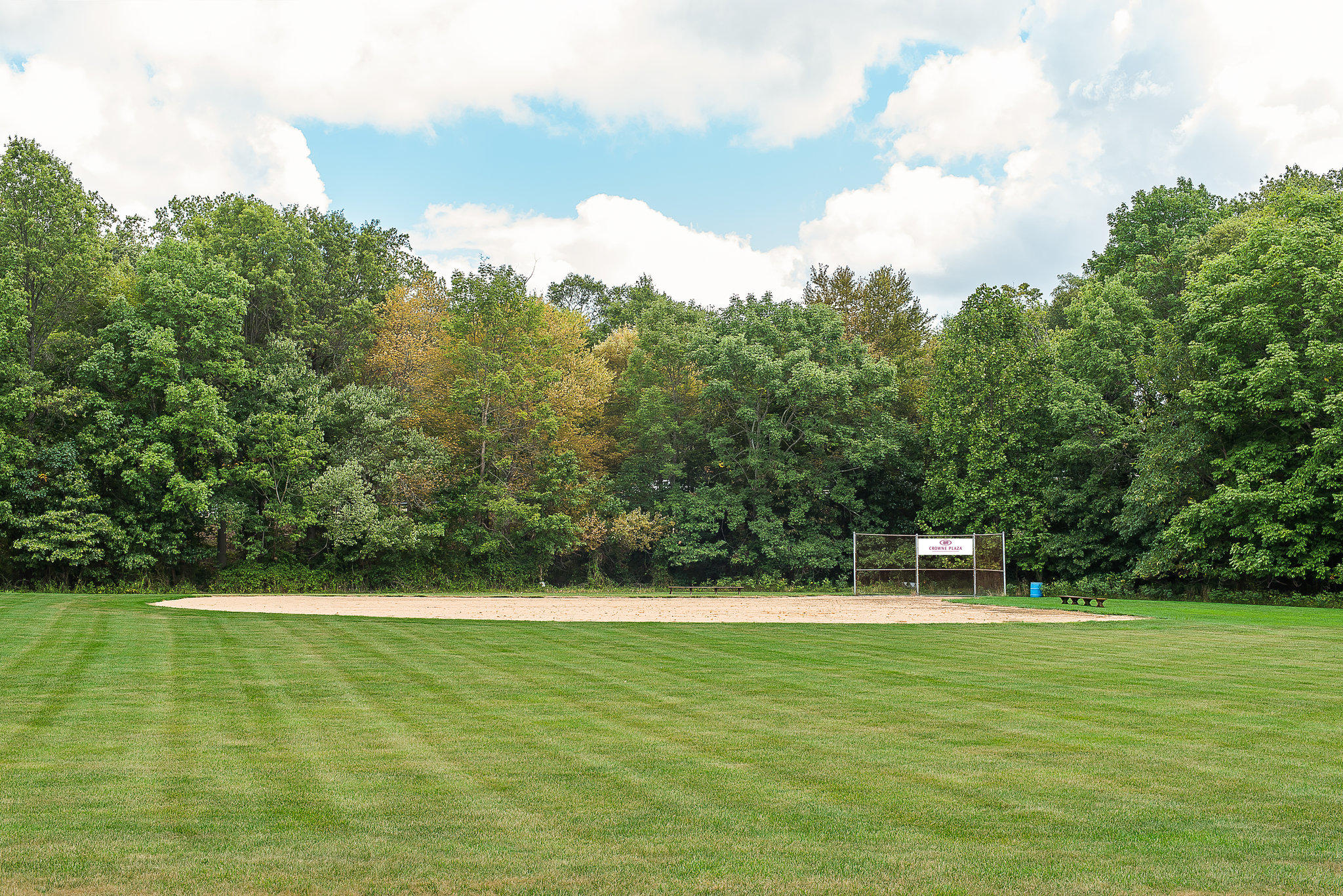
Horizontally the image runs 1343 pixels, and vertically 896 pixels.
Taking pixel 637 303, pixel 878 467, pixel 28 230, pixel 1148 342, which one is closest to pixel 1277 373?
pixel 1148 342

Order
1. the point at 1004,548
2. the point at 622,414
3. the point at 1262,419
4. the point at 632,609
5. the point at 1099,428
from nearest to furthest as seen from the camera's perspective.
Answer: the point at 632,609
the point at 1262,419
the point at 1004,548
the point at 1099,428
the point at 622,414

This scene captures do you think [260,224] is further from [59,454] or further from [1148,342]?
[1148,342]

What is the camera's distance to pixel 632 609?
28.7m

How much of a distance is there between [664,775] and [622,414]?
45.5m

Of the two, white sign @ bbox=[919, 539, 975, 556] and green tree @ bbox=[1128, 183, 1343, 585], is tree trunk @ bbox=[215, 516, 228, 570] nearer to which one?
white sign @ bbox=[919, 539, 975, 556]

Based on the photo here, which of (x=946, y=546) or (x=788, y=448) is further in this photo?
(x=788, y=448)

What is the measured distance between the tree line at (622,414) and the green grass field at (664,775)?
23.1 meters

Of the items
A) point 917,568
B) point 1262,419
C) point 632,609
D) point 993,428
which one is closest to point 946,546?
point 917,568

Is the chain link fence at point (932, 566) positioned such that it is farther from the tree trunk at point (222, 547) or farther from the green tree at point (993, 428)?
the tree trunk at point (222, 547)

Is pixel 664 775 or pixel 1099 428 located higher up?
pixel 1099 428

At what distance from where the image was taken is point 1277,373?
99.6 ft

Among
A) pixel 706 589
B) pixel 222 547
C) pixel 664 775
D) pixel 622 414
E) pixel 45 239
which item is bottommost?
pixel 706 589

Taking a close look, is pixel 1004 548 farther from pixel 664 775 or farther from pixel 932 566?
pixel 664 775

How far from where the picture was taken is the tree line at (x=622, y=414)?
33062 millimetres
